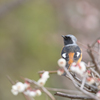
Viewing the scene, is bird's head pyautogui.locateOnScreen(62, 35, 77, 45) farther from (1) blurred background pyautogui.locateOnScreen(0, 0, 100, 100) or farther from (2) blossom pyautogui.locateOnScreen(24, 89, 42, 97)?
(2) blossom pyautogui.locateOnScreen(24, 89, 42, 97)

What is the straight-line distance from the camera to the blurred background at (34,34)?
22.3 ft

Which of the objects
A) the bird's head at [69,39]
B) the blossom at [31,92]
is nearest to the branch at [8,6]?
the bird's head at [69,39]

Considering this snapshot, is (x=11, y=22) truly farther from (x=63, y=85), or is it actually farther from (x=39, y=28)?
(x=63, y=85)

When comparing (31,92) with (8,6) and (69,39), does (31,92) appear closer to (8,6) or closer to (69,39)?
(69,39)

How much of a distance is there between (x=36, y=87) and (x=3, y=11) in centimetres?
565

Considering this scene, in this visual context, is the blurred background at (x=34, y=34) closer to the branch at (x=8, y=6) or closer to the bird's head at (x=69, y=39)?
the branch at (x=8, y=6)

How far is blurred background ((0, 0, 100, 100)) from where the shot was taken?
680cm

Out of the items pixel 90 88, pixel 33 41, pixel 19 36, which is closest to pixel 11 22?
pixel 19 36

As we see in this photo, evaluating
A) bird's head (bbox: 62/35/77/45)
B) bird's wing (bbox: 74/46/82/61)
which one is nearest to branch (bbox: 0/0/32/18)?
bird's head (bbox: 62/35/77/45)

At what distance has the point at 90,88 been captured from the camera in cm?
157

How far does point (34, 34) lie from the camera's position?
7.02 m

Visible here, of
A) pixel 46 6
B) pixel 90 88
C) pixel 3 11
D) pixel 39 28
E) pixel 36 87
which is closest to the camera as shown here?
pixel 36 87

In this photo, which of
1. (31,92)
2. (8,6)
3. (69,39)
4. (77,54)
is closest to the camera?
(31,92)

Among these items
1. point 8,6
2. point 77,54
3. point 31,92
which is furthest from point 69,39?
point 8,6
